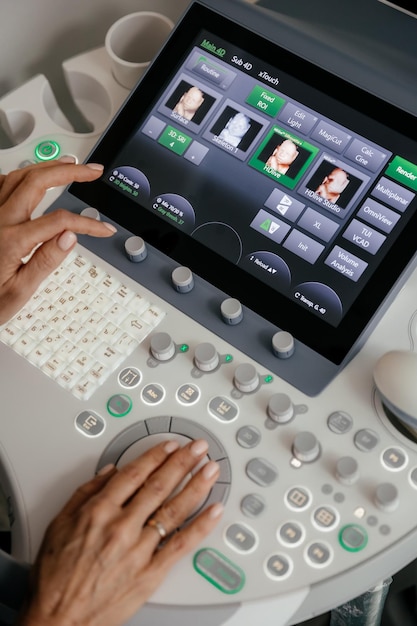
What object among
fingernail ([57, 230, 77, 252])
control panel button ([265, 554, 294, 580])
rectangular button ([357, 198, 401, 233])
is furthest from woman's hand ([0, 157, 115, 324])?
control panel button ([265, 554, 294, 580])

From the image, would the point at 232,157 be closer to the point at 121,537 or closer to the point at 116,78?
the point at 116,78

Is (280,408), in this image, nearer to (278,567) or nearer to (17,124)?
(278,567)

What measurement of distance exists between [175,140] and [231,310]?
9.4 inches

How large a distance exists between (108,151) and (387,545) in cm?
60

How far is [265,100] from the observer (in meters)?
0.97

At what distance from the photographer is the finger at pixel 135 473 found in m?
0.82

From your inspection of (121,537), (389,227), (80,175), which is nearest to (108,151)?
(80,175)

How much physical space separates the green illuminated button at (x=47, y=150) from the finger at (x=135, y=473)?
46 cm

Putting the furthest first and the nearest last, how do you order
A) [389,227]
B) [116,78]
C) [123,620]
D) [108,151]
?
[116,78], [108,151], [389,227], [123,620]

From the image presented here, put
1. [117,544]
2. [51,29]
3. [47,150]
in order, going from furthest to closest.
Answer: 1. [51,29]
2. [47,150]
3. [117,544]

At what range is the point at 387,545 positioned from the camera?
838 mm

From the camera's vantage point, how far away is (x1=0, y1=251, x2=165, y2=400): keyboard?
937 mm

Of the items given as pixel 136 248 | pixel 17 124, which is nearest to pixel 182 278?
pixel 136 248

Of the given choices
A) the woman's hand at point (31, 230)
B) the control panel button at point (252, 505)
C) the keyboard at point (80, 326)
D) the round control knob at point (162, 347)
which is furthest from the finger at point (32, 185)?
the control panel button at point (252, 505)
